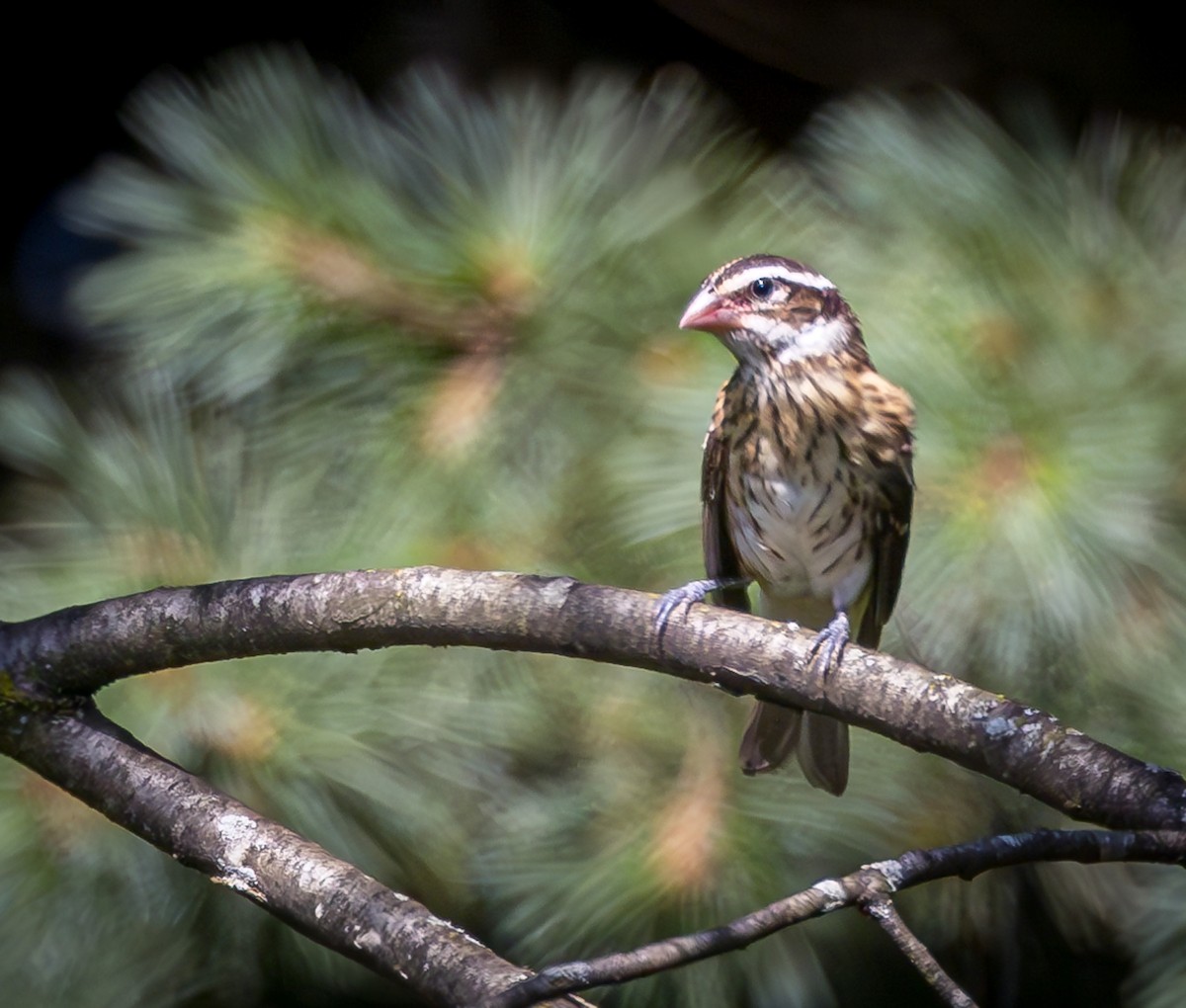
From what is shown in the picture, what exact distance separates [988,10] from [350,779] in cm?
68

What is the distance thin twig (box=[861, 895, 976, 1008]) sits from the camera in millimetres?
352

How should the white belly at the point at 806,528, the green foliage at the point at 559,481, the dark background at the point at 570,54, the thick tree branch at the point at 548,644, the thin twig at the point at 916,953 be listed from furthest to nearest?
the dark background at the point at 570,54, the white belly at the point at 806,528, the green foliage at the point at 559,481, the thick tree branch at the point at 548,644, the thin twig at the point at 916,953

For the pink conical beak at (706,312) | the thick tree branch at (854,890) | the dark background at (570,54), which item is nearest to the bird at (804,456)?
the pink conical beak at (706,312)

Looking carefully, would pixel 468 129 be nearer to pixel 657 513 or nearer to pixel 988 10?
pixel 657 513

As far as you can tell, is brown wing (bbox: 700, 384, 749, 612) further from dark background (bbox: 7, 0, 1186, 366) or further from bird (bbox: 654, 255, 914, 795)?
dark background (bbox: 7, 0, 1186, 366)

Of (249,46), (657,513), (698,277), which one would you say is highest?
(249,46)

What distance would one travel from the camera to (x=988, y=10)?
101 centimetres

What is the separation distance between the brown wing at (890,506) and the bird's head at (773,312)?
0.05m

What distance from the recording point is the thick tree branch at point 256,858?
46 cm

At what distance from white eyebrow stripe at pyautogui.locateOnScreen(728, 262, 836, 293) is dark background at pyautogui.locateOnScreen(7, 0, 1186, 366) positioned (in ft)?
0.73

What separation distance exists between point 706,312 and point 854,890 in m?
0.45

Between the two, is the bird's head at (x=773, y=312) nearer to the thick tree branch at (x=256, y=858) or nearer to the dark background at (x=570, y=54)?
the dark background at (x=570, y=54)

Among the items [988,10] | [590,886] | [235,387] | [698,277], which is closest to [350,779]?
[590,886]

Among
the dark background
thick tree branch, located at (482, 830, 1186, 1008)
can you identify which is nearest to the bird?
the dark background
